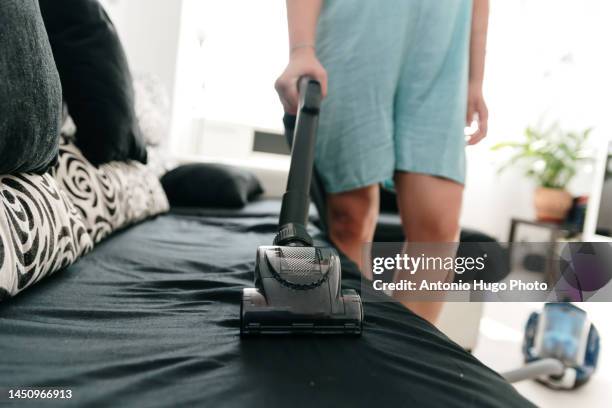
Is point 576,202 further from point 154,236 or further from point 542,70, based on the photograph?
point 154,236

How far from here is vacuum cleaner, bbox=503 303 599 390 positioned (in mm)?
1257

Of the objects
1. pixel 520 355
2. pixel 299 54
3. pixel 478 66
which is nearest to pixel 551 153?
pixel 520 355

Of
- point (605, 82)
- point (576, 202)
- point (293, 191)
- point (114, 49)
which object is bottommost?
point (576, 202)

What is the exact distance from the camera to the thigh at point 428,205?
916 millimetres

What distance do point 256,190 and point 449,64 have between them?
1.43 metres

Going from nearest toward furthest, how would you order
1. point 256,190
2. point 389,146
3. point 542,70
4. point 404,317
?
point 404,317
point 389,146
point 256,190
point 542,70

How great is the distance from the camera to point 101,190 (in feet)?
3.11

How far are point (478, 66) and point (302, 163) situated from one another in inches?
23.2

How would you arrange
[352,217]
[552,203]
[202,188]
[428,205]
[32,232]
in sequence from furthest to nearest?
1. [552,203]
2. [202,188]
3. [352,217]
4. [428,205]
5. [32,232]

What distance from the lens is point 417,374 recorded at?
1.30 feet

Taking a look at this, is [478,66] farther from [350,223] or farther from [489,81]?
[489,81]

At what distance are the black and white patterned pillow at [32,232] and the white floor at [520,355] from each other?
3.93 ft

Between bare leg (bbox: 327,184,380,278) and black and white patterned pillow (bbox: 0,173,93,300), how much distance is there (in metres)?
0.53

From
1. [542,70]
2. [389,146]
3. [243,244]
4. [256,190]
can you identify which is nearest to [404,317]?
[389,146]
